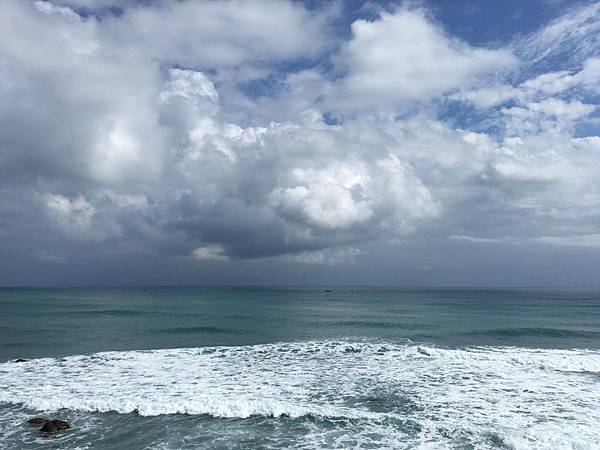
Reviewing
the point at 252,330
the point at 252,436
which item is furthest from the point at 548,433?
the point at 252,330

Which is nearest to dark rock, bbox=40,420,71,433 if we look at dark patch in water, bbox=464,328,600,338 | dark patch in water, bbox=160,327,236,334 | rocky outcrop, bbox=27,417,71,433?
rocky outcrop, bbox=27,417,71,433

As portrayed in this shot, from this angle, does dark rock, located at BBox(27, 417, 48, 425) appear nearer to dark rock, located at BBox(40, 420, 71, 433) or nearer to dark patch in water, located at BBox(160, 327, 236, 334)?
dark rock, located at BBox(40, 420, 71, 433)

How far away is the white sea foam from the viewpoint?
16.2 m

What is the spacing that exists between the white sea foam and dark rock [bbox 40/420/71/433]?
2.13 meters

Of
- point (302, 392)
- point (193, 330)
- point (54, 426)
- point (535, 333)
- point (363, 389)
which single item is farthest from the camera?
point (193, 330)

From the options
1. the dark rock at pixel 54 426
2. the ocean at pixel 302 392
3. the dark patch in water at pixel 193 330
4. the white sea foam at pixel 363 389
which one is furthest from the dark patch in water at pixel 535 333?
the dark rock at pixel 54 426

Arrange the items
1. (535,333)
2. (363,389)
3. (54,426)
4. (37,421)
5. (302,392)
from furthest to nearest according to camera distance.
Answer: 1. (535,333)
2. (363,389)
3. (302,392)
4. (37,421)
5. (54,426)

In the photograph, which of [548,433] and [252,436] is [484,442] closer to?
[548,433]

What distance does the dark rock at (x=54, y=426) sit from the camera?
1577 cm

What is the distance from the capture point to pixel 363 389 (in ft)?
71.8

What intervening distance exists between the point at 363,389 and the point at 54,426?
14528mm

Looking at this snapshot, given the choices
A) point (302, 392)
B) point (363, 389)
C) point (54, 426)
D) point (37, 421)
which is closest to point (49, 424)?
point (54, 426)

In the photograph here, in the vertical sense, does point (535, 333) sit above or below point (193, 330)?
above

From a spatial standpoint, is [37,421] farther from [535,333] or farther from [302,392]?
[535,333]
